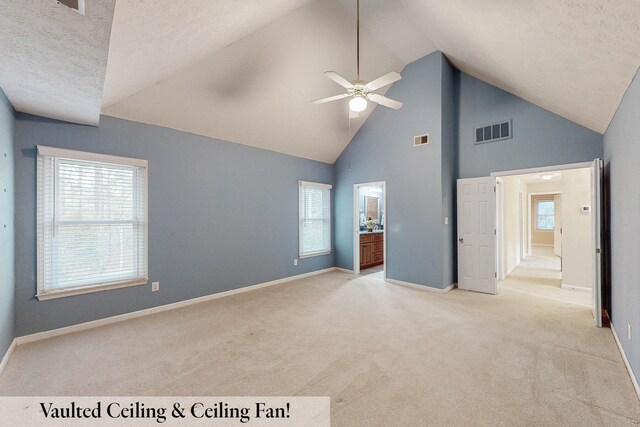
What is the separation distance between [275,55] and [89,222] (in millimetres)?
3110

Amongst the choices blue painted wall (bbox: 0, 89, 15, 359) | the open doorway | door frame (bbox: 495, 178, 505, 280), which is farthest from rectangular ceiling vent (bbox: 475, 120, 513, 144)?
blue painted wall (bbox: 0, 89, 15, 359)

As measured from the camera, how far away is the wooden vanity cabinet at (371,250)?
6328mm

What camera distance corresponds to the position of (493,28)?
2.61m

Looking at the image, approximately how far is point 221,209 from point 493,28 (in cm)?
415

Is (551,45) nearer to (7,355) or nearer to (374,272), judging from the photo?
(374,272)

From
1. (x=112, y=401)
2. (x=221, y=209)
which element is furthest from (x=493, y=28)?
(x=112, y=401)

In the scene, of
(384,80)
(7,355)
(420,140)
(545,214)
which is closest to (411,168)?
(420,140)

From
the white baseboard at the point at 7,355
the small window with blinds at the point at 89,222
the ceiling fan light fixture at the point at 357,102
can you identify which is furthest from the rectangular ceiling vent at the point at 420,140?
the white baseboard at the point at 7,355

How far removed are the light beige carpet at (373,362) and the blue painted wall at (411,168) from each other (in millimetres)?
1205

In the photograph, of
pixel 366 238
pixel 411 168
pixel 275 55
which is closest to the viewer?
pixel 275 55

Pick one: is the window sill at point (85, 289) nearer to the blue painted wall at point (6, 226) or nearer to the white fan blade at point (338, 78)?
the blue painted wall at point (6, 226)

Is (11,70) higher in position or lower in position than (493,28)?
lower

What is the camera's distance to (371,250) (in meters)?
6.64

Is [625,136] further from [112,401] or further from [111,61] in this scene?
[112,401]
